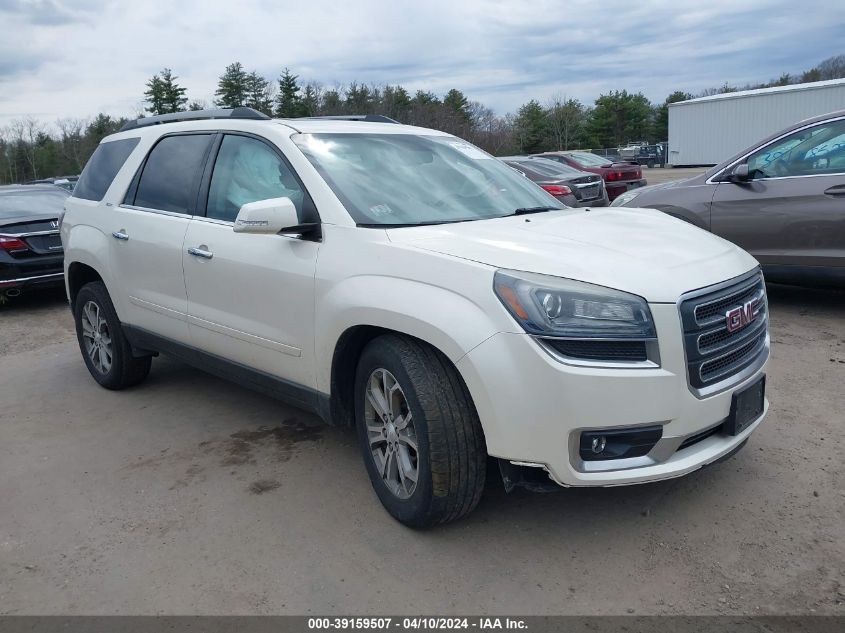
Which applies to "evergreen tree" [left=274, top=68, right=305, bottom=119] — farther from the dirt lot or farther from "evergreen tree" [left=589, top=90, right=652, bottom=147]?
the dirt lot

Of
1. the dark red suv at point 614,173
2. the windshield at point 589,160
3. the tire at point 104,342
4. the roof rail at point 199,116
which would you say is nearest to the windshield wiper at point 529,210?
the roof rail at point 199,116

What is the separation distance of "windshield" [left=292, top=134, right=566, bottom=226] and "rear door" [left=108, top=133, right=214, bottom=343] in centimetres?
101

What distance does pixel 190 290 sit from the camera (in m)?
4.32

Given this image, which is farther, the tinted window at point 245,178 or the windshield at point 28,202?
the windshield at point 28,202

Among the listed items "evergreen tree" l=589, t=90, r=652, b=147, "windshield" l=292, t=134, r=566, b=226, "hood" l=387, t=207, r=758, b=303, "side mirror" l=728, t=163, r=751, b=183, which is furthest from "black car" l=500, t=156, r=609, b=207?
"evergreen tree" l=589, t=90, r=652, b=147

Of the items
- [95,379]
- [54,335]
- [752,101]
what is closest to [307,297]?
[95,379]

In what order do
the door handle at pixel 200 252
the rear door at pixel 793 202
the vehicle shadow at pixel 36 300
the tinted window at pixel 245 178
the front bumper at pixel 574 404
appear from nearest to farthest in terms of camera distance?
1. the front bumper at pixel 574 404
2. the tinted window at pixel 245 178
3. the door handle at pixel 200 252
4. the rear door at pixel 793 202
5. the vehicle shadow at pixel 36 300

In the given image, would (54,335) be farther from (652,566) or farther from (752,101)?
(752,101)

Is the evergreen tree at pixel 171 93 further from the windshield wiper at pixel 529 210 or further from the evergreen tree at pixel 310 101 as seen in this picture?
the windshield wiper at pixel 529 210

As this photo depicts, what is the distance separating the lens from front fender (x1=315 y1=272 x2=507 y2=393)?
2.82 m

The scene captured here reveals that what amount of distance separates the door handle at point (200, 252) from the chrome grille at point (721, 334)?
253 centimetres

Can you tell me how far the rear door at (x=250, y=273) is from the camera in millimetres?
3604

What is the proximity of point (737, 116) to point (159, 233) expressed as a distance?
41.6 metres

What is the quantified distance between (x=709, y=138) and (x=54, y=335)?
A: 4120 cm
